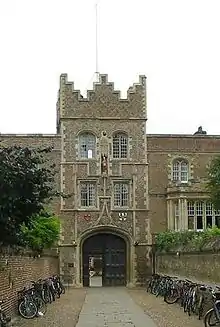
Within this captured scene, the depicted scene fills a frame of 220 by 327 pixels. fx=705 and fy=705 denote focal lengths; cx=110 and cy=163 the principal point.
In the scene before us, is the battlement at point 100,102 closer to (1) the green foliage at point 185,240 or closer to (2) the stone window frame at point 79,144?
(2) the stone window frame at point 79,144

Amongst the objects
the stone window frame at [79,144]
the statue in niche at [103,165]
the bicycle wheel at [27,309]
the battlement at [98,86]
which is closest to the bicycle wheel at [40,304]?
the bicycle wheel at [27,309]

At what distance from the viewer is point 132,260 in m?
46.5

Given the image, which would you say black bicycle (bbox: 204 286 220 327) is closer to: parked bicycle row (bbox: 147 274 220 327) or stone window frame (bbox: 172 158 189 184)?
parked bicycle row (bbox: 147 274 220 327)

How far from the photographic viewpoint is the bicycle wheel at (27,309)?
21492 mm

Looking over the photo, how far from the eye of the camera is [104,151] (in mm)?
Answer: 47000

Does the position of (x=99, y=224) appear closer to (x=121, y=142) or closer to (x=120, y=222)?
(x=120, y=222)

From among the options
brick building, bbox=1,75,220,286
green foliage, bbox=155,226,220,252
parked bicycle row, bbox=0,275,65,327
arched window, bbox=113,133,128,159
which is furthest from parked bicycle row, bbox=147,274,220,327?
arched window, bbox=113,133,128,159

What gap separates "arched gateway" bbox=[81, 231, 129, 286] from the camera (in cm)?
4688

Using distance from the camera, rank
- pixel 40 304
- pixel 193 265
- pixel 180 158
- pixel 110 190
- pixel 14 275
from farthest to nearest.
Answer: pixel 180 158 → pixel 110 190 → pixel 193 265 → pixel 40 304 → pixel 14 275

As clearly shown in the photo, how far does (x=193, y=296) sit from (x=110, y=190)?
2524cm

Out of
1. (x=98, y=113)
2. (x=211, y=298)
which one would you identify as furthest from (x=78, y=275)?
(x=211, y=298)

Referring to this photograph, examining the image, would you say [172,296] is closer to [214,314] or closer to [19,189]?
[214,314]

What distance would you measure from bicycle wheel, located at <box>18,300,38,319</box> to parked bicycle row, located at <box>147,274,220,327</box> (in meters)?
4.84

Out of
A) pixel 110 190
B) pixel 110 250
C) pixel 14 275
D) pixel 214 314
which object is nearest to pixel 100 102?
pixel 110 190
